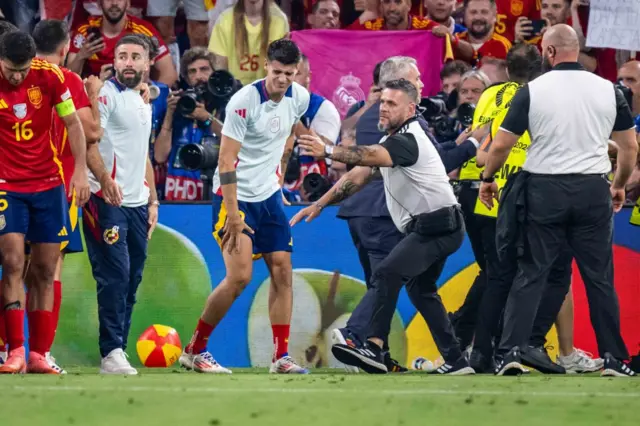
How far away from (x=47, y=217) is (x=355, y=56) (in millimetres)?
4636

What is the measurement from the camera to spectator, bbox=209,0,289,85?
12.7 meters

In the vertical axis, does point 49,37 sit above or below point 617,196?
above

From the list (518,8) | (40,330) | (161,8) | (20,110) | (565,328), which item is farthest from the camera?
(518,8)

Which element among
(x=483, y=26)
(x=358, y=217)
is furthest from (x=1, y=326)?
(x=483, y=26)

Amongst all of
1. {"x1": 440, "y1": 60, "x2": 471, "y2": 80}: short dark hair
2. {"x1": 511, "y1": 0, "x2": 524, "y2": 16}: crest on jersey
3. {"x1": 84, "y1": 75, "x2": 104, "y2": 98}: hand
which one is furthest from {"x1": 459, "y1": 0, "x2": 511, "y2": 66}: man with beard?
{"x1": 84, "y1": 75, "x2": 104, "y2": 98}: hand

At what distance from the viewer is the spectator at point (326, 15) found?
43.2ft

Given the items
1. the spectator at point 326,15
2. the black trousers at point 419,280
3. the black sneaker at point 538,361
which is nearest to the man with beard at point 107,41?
the spectator at point 326,15

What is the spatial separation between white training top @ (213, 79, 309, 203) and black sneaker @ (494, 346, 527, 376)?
1982 mm

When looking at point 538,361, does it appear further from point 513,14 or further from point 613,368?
point 513,14

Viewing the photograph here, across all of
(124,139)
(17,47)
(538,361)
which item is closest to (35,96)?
(17,47)

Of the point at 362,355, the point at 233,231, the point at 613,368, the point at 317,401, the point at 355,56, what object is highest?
the point at 355,56

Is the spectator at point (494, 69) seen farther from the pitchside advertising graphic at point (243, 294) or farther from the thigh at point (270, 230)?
the thigh at point (270, 230)

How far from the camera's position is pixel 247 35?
12.8m

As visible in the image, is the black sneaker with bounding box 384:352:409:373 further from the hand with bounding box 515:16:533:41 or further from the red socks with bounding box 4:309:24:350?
the hand with bounding box 515:16:533:41
